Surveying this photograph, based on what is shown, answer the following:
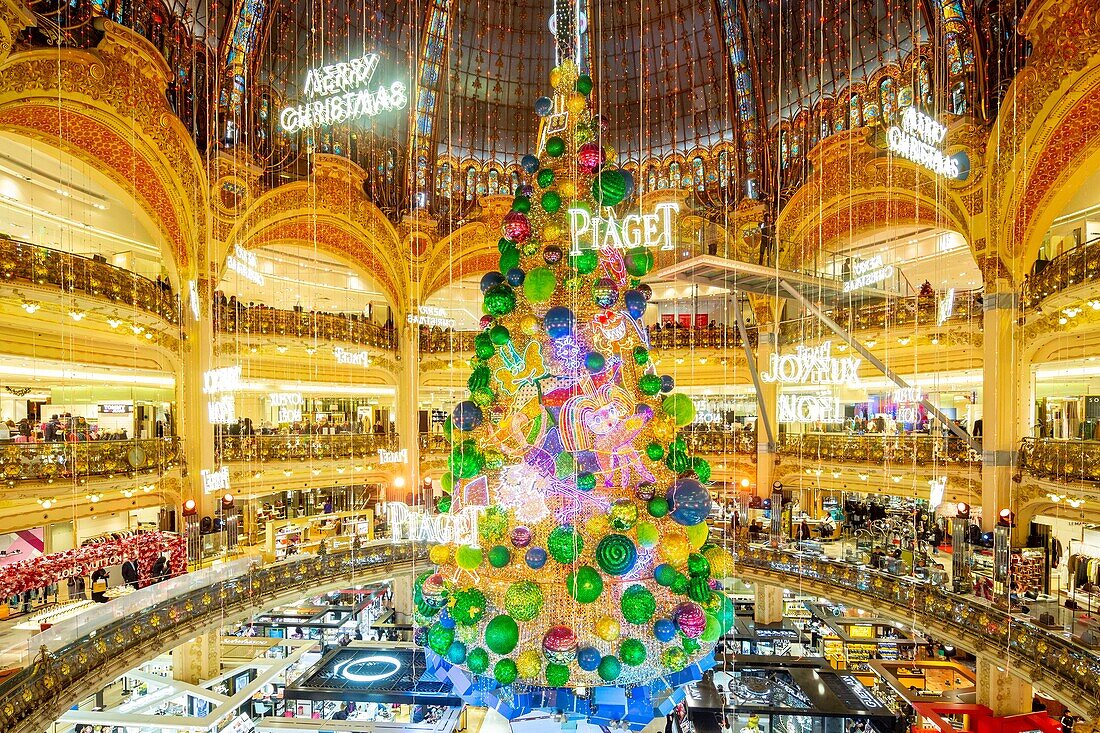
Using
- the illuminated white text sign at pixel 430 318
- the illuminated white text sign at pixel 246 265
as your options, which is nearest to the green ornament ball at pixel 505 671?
the illuminated white text sign at pixel 246 265

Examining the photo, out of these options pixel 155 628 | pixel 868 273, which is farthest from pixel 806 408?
pixel 155 628

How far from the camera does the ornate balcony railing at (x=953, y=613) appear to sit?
27.6 ft

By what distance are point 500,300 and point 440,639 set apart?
7.92 ft

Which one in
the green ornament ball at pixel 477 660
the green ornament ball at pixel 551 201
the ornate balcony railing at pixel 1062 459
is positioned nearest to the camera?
the green ornament ball at pixel 477 660

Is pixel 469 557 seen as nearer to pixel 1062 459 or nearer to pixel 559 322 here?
pixel 559 322

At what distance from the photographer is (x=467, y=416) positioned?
4.73 m

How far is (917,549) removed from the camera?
50.0 ft

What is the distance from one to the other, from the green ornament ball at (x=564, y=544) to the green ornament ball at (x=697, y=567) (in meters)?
0.89

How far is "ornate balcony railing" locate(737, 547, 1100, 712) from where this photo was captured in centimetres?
841

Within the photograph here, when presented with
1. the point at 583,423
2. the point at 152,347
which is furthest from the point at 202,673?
the point at 583,423

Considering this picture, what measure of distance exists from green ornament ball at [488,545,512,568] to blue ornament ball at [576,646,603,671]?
2.54ft

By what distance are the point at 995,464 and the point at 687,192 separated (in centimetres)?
1175

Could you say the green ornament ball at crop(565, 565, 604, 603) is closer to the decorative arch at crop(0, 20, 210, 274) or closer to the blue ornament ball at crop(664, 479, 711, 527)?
the blue ornament ball at crop(664, 479, 711, 527)

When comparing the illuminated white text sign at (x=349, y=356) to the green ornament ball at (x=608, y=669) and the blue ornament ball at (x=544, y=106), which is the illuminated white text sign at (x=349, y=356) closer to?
the blue ornament ball at (x=544, y=106)
